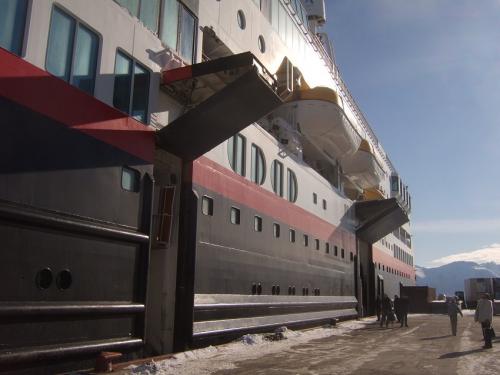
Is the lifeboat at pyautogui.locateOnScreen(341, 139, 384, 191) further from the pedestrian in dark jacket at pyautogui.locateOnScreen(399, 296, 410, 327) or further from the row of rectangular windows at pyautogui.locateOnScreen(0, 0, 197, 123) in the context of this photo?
the row of rectangular windows at pyautogui.locateOnScreen(0, 0, 197, 123)

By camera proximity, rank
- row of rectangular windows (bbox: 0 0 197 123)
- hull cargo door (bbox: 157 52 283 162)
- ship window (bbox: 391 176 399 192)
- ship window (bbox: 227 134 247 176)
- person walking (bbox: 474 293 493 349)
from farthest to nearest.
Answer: ship window (bbox: 391 176 399 192), ship window (bbox: 227 134 247 176), person walking (bbox: 474 293 493 349), hull cargo door (bbox: 157 52 283 162), row of rectangular windows (bbox: 0 0 197 123)

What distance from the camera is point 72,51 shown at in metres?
7.17

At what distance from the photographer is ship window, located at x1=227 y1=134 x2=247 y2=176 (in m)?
11.8

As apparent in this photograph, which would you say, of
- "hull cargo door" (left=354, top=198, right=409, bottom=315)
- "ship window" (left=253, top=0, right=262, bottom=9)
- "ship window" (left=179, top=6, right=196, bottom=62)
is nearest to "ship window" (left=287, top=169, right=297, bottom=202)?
"ship window" (left=253, top=0, right=262, bottom=9)

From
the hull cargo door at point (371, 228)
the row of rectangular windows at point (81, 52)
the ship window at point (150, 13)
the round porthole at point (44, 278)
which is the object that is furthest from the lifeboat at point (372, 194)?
the round porthole at point (44, 278)

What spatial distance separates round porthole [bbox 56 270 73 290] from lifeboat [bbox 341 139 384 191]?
16.6 meters

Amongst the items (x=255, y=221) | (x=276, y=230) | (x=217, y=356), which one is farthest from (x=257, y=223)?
(x=217, y=356)

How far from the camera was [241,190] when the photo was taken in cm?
1187

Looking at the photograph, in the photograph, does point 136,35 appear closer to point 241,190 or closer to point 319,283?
point 241,190

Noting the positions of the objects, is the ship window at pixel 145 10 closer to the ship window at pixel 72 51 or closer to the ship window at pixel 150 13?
the ship window at pixel 150 13

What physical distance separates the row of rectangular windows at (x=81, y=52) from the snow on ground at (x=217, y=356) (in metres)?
4.11

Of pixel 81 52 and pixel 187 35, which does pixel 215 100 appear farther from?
pixel 81 52

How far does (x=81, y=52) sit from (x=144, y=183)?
90.6 inches

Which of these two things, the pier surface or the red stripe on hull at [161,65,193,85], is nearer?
the pier surface
